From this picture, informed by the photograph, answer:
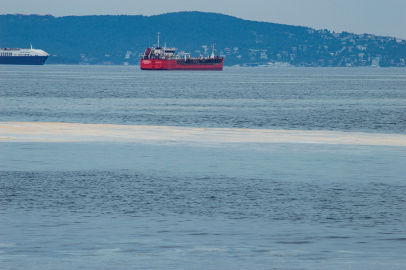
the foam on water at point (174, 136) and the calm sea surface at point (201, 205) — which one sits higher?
the calm sea surface at point (201, 205)

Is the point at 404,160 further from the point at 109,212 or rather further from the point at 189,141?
the point at 109,212

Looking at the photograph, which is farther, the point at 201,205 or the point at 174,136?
the point at 174,136

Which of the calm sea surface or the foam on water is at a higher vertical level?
the calm sea surface

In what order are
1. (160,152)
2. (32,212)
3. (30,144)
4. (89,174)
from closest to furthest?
1. (32,212)
2. (89,174)
3. (160,152)
4. (30,144)

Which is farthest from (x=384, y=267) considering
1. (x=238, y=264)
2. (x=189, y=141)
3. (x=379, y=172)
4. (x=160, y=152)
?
(x=189, y=141)

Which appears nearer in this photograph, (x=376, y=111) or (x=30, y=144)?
(x=30, y=144)

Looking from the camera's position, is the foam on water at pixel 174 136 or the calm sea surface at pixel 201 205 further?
the foam on water at pixel 174 136

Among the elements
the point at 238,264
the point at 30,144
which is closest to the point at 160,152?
the point at 30,144

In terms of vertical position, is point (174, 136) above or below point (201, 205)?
below

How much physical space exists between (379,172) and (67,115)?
26351 mm

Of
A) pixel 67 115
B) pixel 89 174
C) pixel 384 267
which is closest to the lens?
pixel 384 267

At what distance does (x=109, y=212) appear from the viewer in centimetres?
1127

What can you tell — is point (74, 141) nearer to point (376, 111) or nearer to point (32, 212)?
A: point (32, 212)

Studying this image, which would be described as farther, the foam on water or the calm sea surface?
the foam on water
